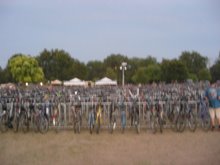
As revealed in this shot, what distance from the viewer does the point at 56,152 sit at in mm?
7555

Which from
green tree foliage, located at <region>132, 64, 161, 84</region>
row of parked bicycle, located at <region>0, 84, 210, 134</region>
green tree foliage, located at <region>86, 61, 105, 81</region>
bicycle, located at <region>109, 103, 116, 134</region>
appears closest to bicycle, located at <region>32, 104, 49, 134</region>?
row of parked bicycle, located at <region>0, 84, 210, 134</region>

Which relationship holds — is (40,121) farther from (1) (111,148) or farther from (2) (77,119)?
(1) (111,148)

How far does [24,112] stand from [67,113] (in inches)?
51.8

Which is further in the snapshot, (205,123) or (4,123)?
(4,123)

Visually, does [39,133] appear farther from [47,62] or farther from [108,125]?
[47,62]

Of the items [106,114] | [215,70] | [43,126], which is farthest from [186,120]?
[215,70]

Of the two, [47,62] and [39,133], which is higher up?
[47,62]

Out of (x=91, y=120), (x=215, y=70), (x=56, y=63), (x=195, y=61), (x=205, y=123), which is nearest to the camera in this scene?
(x=91, y=120)

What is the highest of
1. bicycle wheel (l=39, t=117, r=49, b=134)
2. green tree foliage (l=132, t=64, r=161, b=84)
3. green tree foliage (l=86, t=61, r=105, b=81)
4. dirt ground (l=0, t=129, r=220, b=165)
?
green tree foliage (l=86, t=61, r=105, b=81)

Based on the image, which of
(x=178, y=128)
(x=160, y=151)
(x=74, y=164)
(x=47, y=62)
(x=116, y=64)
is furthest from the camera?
(x=116, y=64)

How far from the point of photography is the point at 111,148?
793cm

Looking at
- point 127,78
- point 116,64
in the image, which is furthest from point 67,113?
point 116,64

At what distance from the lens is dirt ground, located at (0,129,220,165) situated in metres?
6.66

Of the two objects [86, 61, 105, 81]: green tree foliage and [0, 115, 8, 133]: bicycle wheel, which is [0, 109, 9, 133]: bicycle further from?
[86, 61, 105, 81]: green tree foliage
